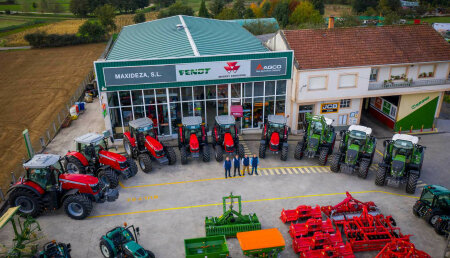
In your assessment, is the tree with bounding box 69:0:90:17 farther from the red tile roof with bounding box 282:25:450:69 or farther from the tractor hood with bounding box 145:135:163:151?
the tractor hood with bounding box 145:135:163:151

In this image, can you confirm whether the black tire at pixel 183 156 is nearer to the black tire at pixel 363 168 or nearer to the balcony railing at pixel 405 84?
the black tire at pixel 363 168

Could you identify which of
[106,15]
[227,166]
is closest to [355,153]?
[227,166]

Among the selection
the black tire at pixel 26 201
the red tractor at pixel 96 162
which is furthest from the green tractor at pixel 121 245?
the red tractor at pixel 96 162

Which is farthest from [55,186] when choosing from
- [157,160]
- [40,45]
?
[40,45]

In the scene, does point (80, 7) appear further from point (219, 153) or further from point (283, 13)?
point (219, 153)

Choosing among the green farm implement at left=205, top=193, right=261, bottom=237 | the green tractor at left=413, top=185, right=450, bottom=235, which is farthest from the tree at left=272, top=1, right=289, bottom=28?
the green farm implement at left=205, top=193, right=261, bottom=237

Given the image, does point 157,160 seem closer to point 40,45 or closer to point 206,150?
point 206,150
